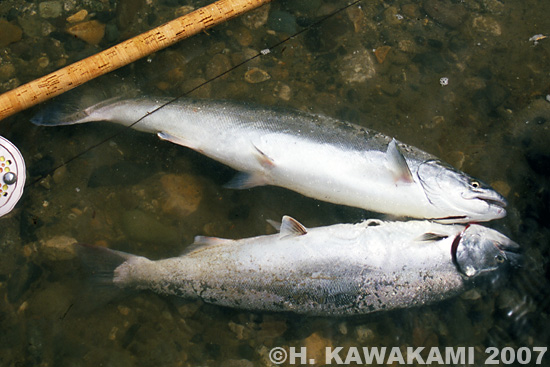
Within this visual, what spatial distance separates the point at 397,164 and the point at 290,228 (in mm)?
1018

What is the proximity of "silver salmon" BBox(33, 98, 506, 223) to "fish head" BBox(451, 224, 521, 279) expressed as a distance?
6.6 inches

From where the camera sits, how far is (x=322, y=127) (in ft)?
12.0

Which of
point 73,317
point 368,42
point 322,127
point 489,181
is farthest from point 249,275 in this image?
point 368,42

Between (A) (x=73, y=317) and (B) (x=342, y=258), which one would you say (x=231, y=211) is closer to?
(B) (x=342, y=258)

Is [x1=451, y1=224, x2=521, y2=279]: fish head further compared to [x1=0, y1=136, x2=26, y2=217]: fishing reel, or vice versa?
[x1=451, y1=224, x2=521, y2=279]: fish head

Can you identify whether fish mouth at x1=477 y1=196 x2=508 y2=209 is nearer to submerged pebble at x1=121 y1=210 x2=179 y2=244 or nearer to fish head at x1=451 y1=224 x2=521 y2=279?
fish head at x1=451 y1=224 x2=521 y2=279

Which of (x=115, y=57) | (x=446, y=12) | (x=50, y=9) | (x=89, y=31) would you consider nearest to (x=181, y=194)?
(x=115, y=57)

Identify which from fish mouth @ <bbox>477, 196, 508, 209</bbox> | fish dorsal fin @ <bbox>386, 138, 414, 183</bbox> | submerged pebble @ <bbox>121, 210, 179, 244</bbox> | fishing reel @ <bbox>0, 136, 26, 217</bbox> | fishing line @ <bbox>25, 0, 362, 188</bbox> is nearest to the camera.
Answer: fishing reel @ <bbox>0, 136, 26, 217</bbox>

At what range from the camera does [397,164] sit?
3475mm

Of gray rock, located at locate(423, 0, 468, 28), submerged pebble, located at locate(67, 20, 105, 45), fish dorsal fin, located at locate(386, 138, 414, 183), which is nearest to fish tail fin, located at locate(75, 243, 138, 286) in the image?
submerged pebble, located at locate(67, 20, 105, 45)

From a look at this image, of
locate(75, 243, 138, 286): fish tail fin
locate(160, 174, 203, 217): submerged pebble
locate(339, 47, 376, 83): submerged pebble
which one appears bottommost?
locate(75, 243, 138, 286): fish tail fin

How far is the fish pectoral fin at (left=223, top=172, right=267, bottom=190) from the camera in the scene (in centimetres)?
364

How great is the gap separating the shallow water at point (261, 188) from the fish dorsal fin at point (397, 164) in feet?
1.73

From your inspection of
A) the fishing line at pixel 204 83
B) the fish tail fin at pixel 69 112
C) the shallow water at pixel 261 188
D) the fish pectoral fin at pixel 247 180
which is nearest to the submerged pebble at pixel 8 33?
the shallow water at pixel 261 188
